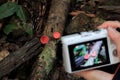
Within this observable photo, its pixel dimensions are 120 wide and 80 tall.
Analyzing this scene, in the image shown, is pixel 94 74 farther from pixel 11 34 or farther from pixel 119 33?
pixel 11 34

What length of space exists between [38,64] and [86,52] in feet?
2.22

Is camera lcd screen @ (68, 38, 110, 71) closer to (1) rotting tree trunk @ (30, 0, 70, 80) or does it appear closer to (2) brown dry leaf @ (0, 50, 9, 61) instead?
(1) rotting tree trunk @ (30, 0, 70, 80)

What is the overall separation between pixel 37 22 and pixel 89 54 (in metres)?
1.14

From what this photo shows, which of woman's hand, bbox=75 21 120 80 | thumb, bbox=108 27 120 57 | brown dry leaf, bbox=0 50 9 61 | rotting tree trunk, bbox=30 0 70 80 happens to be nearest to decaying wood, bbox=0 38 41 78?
rotting tree trunk, bbox=30 0 70 80

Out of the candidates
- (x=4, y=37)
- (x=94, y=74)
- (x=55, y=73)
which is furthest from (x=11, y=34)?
(x=94, y=74)

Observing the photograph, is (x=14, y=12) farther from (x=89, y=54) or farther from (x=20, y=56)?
(x=89, y=54)

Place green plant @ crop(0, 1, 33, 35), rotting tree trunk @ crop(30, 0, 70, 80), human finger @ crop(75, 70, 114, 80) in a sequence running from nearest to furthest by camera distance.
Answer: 1. human finger @ crop(75, 70, 114, 80)
2. rotting tree trunk @ crop(30, 0, 70, 80)
3. green plant @ crop(0, 1, 33, 35)

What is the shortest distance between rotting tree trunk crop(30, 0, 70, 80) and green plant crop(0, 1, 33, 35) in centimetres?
26

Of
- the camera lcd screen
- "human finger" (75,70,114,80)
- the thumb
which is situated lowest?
"human finger" (75,70,114,80)

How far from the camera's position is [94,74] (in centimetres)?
306

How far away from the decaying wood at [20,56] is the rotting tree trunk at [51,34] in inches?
4.1

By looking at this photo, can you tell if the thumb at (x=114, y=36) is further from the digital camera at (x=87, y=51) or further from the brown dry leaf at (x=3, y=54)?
the brown dry leaf at (x=3, y=54)

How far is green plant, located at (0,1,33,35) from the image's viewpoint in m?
3.63

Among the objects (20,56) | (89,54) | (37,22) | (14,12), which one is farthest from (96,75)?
(14,12)
